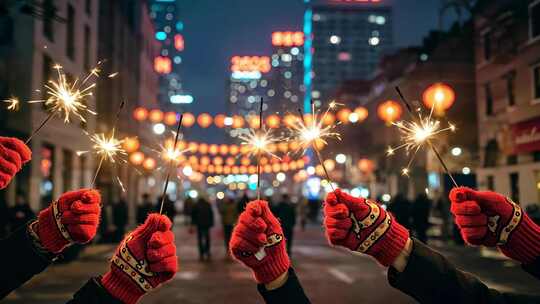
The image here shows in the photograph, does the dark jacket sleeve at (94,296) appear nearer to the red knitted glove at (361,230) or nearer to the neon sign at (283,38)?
the red knitted glove at (361,230)

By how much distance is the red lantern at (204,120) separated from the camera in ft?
81.9

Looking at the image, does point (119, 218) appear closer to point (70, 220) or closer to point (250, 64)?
point (70, 220)

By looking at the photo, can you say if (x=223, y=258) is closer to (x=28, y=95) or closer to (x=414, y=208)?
(x=414, y=208)

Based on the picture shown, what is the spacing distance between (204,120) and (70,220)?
23.1 meters

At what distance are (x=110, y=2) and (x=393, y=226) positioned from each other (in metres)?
38.0

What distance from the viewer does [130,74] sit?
43500 mm

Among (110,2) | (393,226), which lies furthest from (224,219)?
(110,2)

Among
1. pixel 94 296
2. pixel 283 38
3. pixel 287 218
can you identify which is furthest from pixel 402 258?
pixel 283 38

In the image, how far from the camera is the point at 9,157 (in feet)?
8.03

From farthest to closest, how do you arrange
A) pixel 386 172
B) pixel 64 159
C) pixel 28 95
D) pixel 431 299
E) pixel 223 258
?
pixel 386 172 < pixel 64 159 < pixel 28 95 < pixel 223 258 < pixel 431 299

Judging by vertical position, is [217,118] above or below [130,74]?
below

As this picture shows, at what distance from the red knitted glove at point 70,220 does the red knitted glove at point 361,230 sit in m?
0.97

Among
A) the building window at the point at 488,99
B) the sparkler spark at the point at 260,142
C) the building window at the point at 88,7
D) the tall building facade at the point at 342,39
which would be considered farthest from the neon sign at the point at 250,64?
the tall building facade at the point at 342,39

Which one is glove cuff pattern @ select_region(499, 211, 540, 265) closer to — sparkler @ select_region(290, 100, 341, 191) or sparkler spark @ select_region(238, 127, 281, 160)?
sparkler @ select_region(290, 100, 341, 191)
